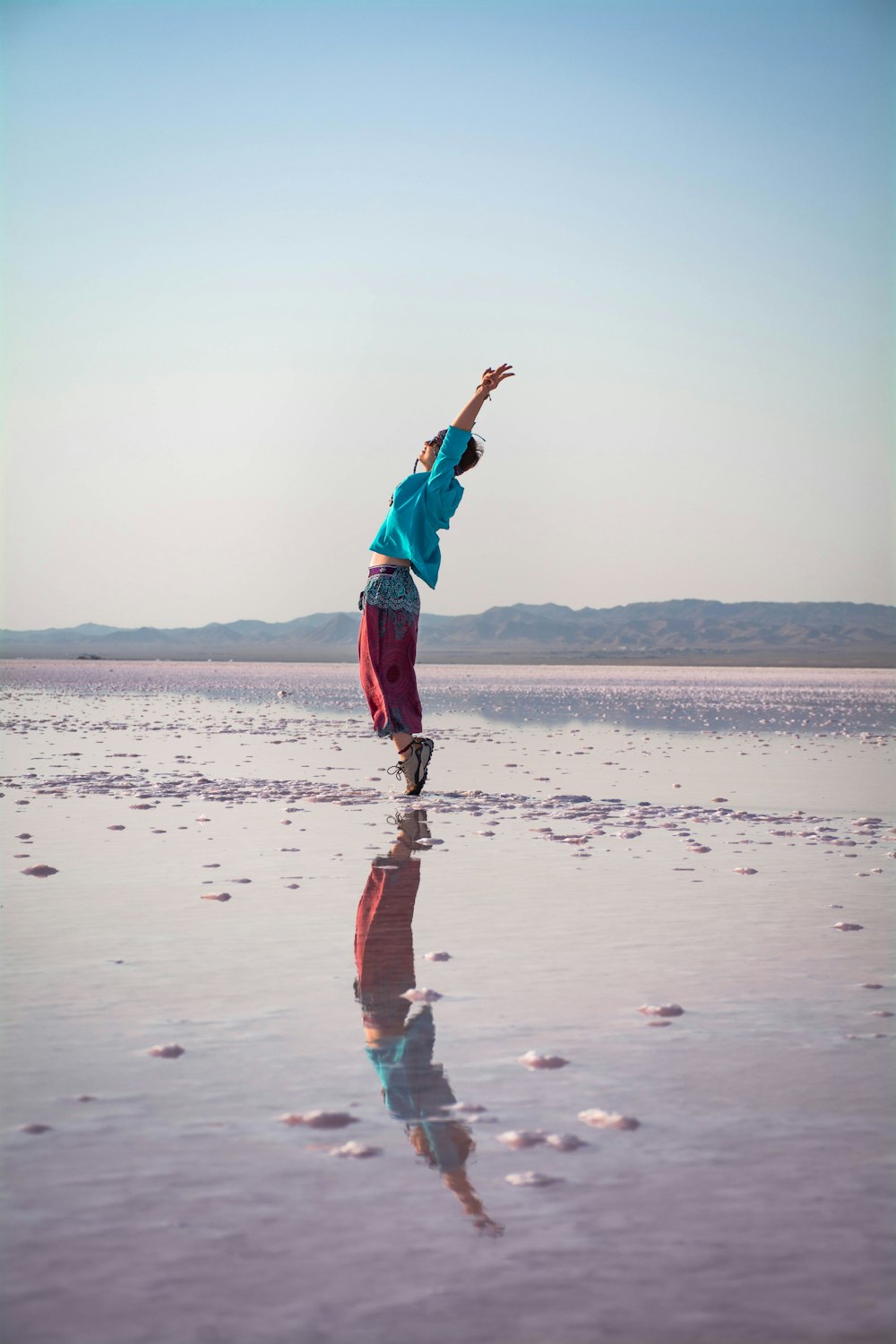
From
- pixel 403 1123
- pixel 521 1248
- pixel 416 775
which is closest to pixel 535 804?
pixel 416 775

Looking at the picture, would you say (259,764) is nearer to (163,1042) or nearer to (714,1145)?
(163,1042)

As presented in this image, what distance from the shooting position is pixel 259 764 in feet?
42.7

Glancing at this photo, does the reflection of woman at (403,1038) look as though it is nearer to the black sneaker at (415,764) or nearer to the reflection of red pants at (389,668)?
the black sneaker at (415,764)

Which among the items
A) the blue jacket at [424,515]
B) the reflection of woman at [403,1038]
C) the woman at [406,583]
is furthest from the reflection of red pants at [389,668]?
the reflection of woman at [403,1038]

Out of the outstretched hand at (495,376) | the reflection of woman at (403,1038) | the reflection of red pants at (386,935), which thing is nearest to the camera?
the reflection of woman at (403,1038)

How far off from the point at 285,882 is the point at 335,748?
8.91 m

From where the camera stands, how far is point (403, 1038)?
393cm

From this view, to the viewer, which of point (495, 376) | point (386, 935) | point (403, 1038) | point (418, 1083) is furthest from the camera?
point (495, 376)

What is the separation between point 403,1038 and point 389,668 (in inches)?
268

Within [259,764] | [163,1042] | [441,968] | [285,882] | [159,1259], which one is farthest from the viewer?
[259,764]

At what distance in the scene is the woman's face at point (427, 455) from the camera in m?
10.7

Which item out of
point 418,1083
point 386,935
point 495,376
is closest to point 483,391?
point 495,376

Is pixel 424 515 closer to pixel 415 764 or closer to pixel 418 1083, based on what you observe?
pixel 415 764

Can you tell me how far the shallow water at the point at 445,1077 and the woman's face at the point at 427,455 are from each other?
10.2ft
